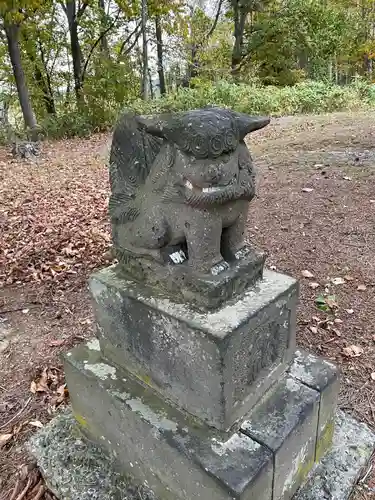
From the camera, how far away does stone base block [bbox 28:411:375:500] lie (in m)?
1.90

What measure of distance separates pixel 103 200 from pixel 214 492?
4.92 metres

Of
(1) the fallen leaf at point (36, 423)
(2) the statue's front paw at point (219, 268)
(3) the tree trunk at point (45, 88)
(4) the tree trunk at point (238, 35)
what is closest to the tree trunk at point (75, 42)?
(3) the tree trunk at point (45, 88)

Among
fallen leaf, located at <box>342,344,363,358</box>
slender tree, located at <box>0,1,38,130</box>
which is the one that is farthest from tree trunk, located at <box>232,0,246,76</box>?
fallen leaf, located at <box>342,344,363,358</box>

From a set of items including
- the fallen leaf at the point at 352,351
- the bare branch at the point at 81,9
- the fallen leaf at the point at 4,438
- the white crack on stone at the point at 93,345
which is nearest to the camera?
the white crack on stone at the point at 93,345

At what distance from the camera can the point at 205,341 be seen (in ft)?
4.95

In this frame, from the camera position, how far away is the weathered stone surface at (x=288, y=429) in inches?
65.7

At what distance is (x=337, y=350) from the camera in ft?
9.49

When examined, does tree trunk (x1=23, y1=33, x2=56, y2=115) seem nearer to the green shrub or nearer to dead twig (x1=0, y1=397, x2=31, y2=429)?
the green shrub

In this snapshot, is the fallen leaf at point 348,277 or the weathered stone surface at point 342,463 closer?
the weathered stone surface at point 342,463

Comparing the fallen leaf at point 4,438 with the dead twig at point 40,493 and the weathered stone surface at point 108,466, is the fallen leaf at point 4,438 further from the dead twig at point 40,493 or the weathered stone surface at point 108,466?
the dead twig at point 40,493

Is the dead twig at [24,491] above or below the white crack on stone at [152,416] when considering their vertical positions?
below

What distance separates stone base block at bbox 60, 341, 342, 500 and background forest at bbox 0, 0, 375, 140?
598 centimetres

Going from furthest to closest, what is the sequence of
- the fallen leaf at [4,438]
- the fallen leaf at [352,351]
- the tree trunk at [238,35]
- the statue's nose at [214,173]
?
the tree trunk at [238,35] < the fallen leaf at [352,351] < the fallen leaf at [4,438] < the statue's nose at [214,173]

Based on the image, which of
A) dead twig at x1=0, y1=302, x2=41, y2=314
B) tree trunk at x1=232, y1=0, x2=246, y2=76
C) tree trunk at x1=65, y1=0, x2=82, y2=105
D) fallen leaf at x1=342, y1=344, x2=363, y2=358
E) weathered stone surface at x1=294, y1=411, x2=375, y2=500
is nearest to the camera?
weathered stone surface at x1=294, y1=411, x2=375, y2=500
